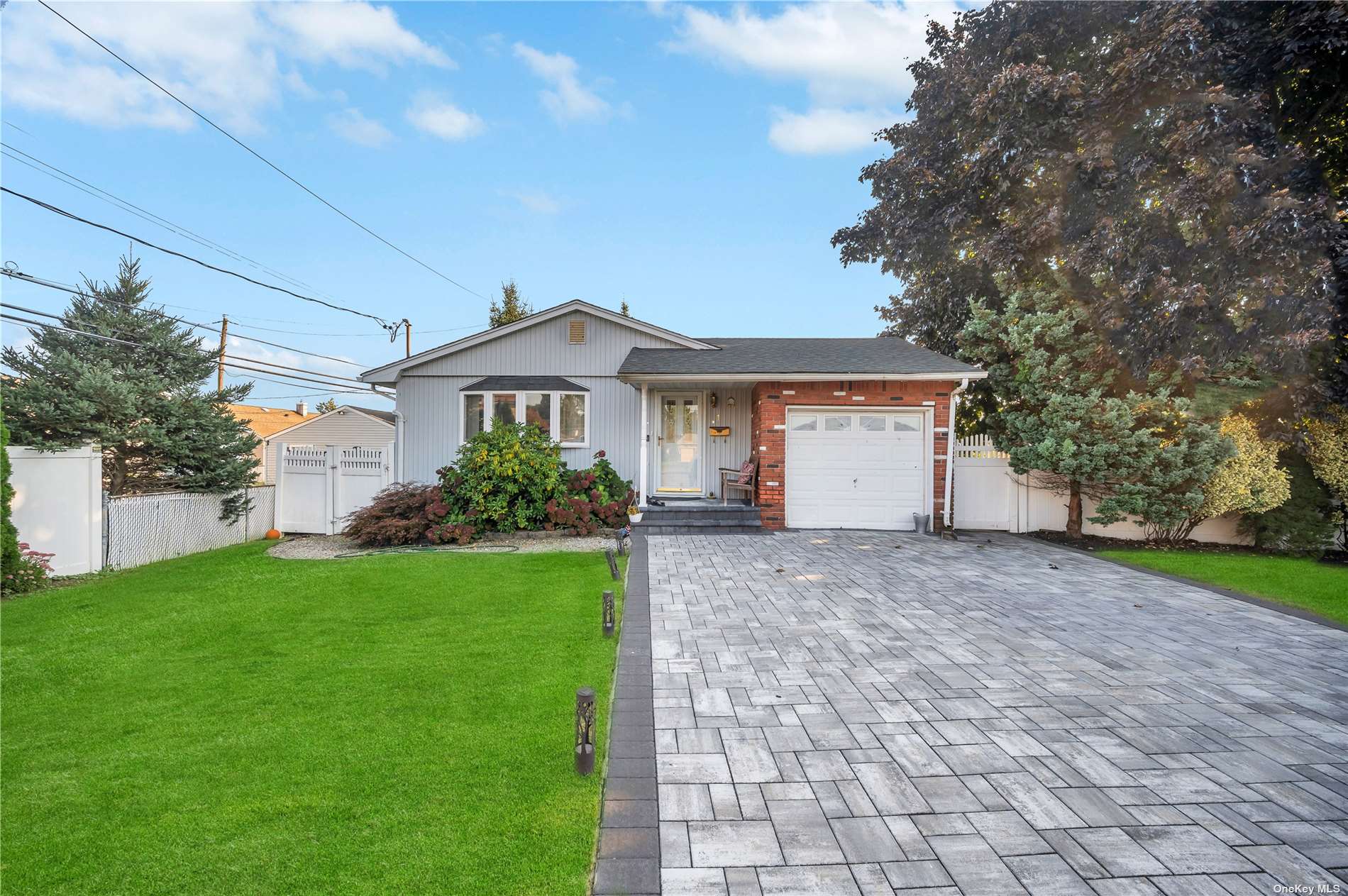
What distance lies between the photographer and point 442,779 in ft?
9.23

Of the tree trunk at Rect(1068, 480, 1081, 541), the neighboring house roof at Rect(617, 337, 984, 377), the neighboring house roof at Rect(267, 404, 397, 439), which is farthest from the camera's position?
the neighboring house roof at Rect(267, 404, 397, 439)

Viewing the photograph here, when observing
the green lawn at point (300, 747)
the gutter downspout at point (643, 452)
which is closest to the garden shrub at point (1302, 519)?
the gutter downspout at point (643, 452)

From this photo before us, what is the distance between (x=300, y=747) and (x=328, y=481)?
1051 cm

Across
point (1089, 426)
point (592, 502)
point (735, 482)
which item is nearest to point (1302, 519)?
point (1089, 426)

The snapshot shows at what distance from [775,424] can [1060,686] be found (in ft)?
24.7

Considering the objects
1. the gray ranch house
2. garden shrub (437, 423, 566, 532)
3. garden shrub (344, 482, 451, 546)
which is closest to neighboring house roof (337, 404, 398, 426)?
the gray ranch house

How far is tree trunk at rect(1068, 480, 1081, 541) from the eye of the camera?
36.7 feet

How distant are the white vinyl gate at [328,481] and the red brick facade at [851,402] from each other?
7.79 meters

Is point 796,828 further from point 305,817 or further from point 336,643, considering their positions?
point 336,643

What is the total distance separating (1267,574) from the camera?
8.42 metres

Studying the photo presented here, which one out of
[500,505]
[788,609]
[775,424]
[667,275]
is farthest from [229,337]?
[788,609]

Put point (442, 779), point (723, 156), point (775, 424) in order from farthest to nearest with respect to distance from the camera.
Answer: point (723, 156), point (775, 424), point (442, 779)

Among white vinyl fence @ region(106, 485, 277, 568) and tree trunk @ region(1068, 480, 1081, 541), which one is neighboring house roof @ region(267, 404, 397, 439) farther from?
tree trunk @ region(1068, 480, 1081, 541)

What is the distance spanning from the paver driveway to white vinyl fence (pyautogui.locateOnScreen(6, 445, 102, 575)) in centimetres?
830
